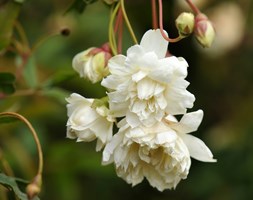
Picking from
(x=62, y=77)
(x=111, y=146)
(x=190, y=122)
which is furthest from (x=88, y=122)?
(x=62, y=77)

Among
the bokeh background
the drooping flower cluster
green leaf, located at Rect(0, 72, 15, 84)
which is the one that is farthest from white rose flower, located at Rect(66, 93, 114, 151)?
the bokeh background

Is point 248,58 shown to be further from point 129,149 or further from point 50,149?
point 129,149

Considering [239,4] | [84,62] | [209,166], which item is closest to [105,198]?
[209,166]

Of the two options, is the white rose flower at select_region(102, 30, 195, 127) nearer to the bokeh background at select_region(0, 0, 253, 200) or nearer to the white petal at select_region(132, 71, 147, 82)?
the white petal at select_region(132, 71, 147, 82)

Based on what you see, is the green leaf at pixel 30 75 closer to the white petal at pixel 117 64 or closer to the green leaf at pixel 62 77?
the green leaf at pixel 62 77

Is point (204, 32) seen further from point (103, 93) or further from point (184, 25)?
point (103, 93)

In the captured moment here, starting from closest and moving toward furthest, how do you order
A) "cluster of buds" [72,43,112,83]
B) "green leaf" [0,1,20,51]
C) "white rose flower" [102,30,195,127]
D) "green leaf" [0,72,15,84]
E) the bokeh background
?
1. "white rose flower" [102,30,195,127]
2. "cluster of buds" [72,43,112,83]
3. "green leaf" [0,72,15,84]
4. "green leaf" [0,1,20,51]
5. the bokeh background
